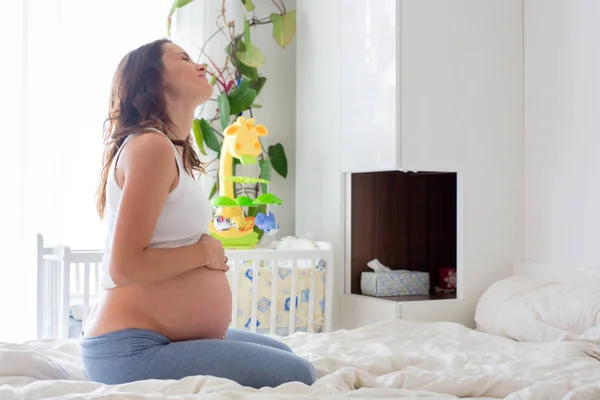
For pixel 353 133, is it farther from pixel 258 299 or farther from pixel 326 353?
pixel 326 353

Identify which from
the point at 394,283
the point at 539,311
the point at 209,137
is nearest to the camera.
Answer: the point at 539,311

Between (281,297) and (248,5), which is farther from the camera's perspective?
(248,5)

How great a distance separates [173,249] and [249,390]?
0.33 m

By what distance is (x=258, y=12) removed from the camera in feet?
11.2

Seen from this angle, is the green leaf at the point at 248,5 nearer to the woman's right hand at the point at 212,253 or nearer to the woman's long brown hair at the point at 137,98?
the woman's long brown hair at the point at 137,98

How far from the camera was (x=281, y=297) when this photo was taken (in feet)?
8.80

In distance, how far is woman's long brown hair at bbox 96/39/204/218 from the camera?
5.32 feet

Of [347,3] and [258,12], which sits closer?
[347,3]

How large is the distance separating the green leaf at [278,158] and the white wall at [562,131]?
1.06 meters

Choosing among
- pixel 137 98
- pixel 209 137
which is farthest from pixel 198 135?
pixel 137 98

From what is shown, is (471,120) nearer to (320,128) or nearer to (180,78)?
(320,128)

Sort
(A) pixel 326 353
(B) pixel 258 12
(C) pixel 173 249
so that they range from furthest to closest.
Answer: (B) pixel 258 12 < (A) pixel 326 353 < (C) pixel 173 249

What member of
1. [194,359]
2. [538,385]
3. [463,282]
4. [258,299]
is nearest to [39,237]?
[258,299]

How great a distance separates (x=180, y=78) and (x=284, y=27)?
172cm
